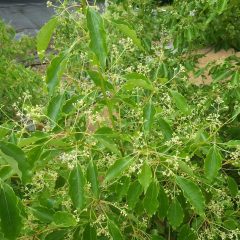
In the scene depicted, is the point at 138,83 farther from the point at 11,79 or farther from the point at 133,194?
the point at 11,79

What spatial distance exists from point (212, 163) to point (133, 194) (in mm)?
312

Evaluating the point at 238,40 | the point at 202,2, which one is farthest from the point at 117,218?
the point at 238,40

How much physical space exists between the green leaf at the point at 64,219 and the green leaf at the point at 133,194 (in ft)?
0.73

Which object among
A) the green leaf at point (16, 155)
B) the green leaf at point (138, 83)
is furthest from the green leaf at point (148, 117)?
the green leaf at point (16, 155)

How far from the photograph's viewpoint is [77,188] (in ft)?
4.88

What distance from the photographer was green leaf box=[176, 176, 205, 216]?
154 centimetres

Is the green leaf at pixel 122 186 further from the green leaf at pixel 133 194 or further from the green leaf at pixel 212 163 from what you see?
the green leaf at pixel 212 163

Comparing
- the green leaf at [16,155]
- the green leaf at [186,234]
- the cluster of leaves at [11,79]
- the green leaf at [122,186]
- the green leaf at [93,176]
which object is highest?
the green leaf at [16,155]

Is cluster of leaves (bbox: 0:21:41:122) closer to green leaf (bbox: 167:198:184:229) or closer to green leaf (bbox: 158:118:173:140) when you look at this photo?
green leaf (bbox: 158:118:173:140)

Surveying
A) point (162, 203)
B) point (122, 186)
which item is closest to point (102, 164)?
point (122, 186)

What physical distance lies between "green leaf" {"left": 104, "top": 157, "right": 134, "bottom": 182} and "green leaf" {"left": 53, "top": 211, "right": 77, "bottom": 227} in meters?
0.18

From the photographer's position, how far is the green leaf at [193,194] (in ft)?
5.05

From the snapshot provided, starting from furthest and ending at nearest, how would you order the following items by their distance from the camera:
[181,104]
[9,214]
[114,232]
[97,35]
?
[181,104] → [114,232] → [97,35] → [9,214]

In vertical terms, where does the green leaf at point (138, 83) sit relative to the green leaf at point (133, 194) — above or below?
above
